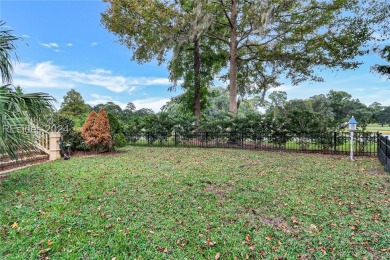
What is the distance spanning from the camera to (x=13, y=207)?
3.43 metres

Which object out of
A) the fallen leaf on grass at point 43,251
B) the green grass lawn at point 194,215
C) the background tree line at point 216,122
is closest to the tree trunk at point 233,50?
the background tree line at point 216,122

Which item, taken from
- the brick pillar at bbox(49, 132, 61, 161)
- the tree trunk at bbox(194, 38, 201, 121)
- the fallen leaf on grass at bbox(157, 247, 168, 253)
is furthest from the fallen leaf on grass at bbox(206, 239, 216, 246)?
the tree trunk at bbox(194, 38, 201, 121)

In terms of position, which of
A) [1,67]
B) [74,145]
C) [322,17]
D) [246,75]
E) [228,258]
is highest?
[322,17]

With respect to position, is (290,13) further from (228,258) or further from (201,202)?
(228,258)

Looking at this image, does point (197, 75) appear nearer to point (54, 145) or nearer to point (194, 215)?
point (54, 145)

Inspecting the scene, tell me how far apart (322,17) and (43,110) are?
12.4 metres

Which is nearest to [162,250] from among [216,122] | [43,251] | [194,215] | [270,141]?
[194,215]

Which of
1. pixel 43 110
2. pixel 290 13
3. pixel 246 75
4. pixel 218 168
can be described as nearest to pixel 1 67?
pixel 43 110

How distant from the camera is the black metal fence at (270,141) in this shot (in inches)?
332

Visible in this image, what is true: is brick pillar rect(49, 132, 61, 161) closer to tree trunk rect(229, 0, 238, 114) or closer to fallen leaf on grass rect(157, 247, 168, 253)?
fallen leaf on grass rect(157, 247, 168, 253)

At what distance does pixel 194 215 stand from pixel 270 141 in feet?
25.7

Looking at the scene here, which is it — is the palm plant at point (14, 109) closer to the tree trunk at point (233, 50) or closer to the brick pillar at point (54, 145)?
the brick pillar at point (54, 145)

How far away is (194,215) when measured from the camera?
314cm

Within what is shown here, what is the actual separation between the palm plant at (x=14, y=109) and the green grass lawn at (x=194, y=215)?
0.89 metres
